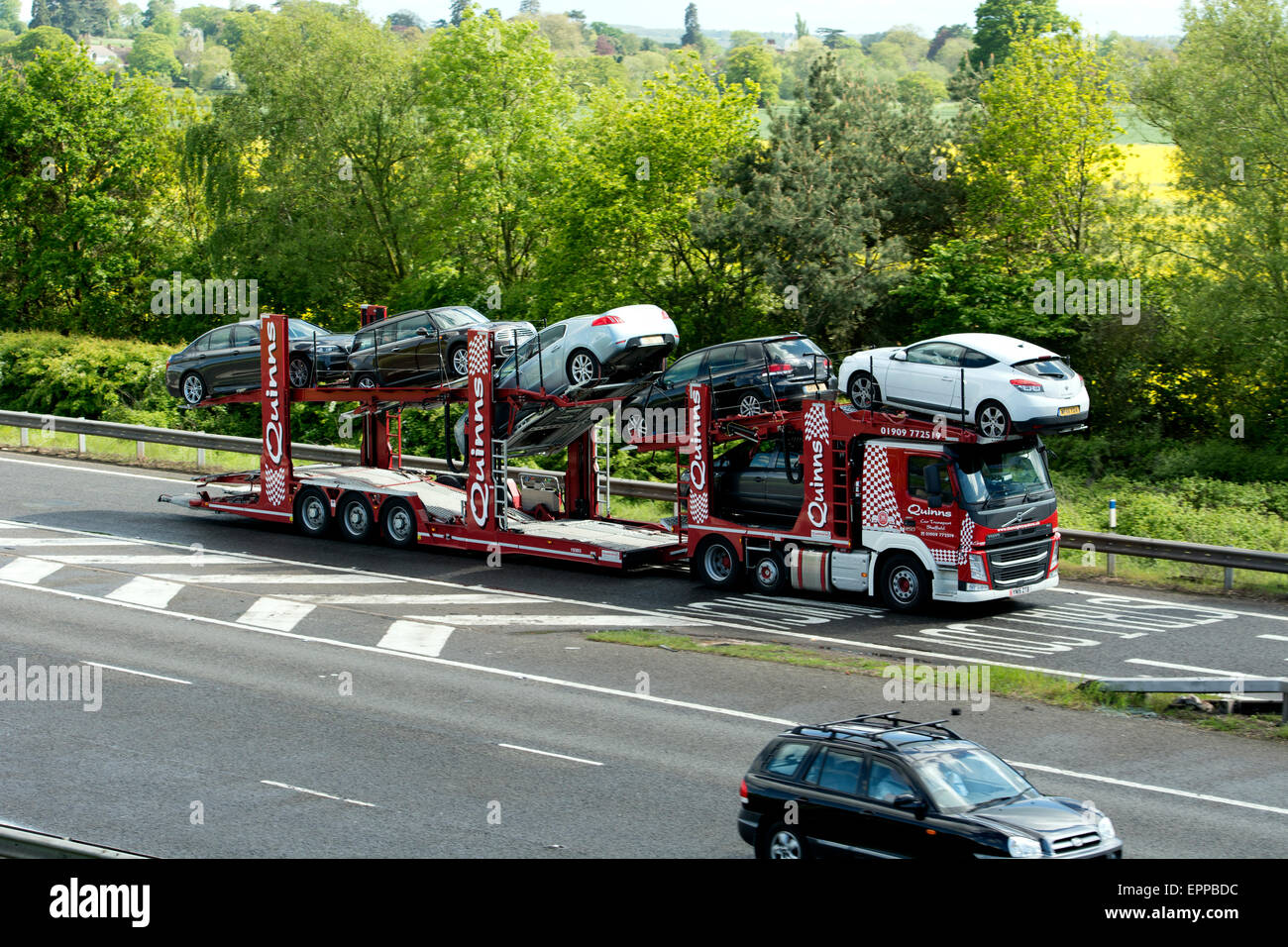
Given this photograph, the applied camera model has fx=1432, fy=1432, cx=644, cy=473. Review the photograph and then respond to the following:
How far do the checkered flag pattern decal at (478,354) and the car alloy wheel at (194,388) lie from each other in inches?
257

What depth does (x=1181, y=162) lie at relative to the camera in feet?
113

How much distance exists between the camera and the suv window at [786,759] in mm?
10969

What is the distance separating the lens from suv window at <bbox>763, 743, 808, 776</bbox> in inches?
432

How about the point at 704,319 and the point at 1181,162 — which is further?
the point at 704,319

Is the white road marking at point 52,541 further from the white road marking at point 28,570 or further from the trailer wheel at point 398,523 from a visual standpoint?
the trailer wheel at point 398,523

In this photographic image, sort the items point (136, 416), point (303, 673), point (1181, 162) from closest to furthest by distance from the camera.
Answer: point (303, 673) < point (1181, 162) < point (136, 416)

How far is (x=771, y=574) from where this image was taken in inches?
873

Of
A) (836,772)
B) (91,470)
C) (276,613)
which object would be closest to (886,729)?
(836,772)

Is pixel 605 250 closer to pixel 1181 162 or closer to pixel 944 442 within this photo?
pixel 1181 162

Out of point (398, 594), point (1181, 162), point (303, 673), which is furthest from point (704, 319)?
point (303, 673)
